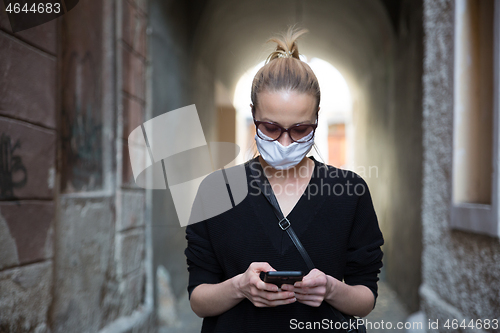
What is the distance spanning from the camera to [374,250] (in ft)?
4.78

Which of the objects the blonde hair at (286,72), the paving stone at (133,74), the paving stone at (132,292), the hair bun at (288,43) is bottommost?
the paving stone at (132,292)

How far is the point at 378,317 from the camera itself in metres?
4.88

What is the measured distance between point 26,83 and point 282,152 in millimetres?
1615

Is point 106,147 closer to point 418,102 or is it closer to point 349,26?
point 418,102

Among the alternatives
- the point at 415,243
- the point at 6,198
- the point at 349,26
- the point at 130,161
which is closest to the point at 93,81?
the point at 130,161

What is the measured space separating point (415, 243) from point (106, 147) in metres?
3.59

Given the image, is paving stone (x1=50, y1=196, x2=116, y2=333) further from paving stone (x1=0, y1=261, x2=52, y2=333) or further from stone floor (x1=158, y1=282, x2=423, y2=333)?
stone floor (x1=158, y1=282, x2=423, y2=333)

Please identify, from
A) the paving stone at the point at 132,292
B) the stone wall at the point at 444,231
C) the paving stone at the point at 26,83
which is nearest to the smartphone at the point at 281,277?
the paving stone at the point at 26,83

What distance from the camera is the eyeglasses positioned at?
4.69 ft

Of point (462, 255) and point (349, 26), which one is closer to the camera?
point (462, 255)

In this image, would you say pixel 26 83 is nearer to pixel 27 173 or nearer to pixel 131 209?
pixel 27 173

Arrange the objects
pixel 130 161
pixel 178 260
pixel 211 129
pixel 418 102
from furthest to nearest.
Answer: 1. pixel 211 129
2. pixel 178 260
3. pixel 418 102
4. pixel 130 161

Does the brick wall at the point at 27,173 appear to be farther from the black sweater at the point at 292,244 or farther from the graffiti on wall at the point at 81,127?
the black sweater at the point at 292,244

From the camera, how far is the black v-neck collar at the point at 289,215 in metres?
1.38
